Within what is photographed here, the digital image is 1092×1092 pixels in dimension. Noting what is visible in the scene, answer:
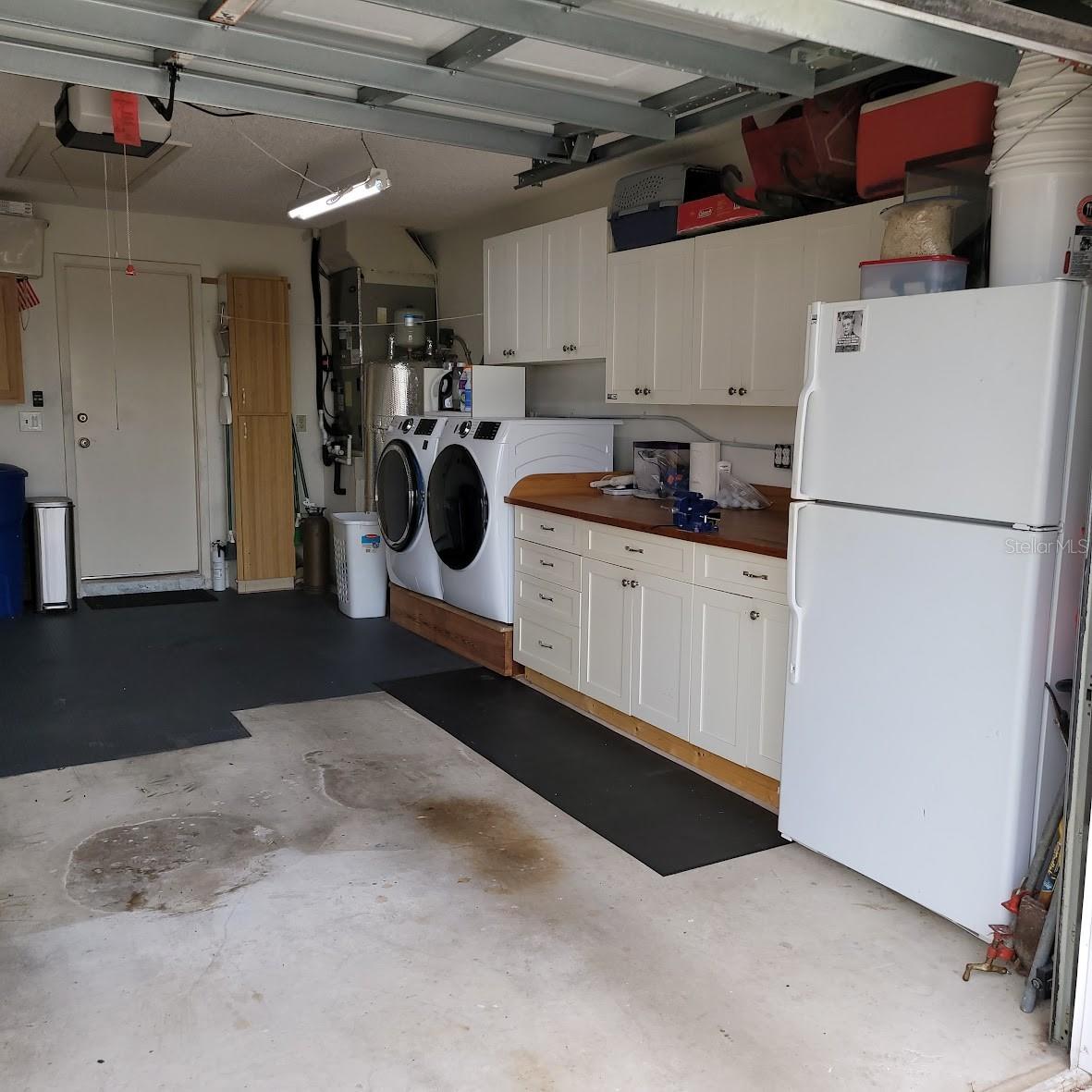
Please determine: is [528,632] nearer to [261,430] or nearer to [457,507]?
[457,507]

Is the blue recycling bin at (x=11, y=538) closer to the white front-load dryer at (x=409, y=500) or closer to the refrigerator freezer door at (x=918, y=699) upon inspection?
the white front-load dryer at (x=409, y=500)

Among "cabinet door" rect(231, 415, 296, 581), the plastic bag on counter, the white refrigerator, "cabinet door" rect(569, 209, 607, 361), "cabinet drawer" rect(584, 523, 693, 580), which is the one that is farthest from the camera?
"cabinet door" rect(231, 415, 296, 581)

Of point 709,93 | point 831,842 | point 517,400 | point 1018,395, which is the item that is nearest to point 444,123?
point 709,93

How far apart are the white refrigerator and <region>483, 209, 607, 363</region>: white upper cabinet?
82.7 inches

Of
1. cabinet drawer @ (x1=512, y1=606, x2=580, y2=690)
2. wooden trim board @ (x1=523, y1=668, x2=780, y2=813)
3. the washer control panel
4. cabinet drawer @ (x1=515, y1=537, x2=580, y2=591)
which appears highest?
the washer control panel

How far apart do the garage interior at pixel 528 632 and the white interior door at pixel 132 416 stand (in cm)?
7

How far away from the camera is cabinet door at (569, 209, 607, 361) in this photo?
464 centimetres

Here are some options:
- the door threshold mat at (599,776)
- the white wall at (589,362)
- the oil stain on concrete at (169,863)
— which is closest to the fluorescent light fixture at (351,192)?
the white wall at (589,362)

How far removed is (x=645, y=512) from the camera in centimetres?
410

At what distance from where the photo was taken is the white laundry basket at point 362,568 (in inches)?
238

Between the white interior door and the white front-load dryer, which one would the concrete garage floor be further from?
the white interior door

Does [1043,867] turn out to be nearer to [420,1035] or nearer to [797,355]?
[420,1035]

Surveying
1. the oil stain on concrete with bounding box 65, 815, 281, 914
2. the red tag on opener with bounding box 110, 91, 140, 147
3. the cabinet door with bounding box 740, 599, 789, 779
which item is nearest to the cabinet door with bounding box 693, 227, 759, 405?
the cabinet door with bounding box 740, 599, 789, 779

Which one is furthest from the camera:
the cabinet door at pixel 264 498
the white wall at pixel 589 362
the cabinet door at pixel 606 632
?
the cabinet door at pixel 264 498
